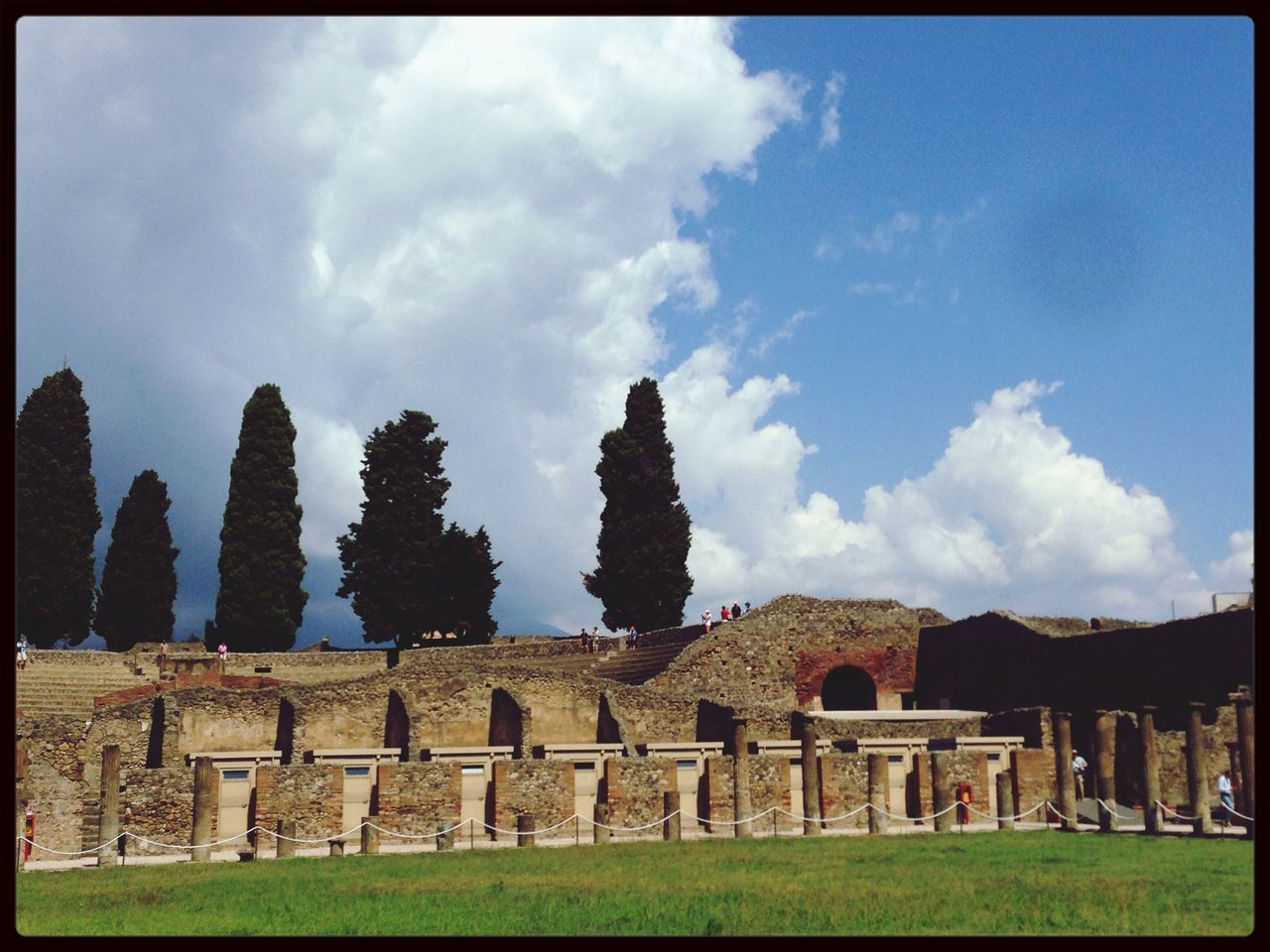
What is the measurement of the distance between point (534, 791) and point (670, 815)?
7.95 ft

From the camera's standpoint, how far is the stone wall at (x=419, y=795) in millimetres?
21078

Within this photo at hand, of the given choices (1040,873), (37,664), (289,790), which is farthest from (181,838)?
(37,664)

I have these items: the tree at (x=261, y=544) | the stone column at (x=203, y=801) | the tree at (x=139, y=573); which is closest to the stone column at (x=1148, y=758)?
the stone column at (x=203, y=801)

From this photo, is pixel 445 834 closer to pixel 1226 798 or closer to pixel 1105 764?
pixel 1105 764

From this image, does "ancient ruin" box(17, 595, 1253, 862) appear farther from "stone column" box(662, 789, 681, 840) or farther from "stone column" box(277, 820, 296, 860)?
"stone column" box(662, 789, 681, 840)

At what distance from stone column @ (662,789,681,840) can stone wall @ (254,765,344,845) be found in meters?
5.56

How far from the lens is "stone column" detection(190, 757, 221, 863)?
19.0 metres

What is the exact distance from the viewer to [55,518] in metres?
38.6

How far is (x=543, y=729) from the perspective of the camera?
28.4 meters

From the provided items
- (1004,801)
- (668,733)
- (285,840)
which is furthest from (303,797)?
(1004,801)

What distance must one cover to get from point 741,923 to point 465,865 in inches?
246

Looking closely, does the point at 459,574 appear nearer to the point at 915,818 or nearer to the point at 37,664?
the point at 37,664

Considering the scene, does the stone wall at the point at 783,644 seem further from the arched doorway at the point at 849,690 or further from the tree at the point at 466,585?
the tree at the point at 466,585

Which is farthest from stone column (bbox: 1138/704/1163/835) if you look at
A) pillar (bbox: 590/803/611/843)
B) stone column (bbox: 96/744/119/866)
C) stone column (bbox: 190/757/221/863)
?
stone column (bbox: 96/744/119/866)
